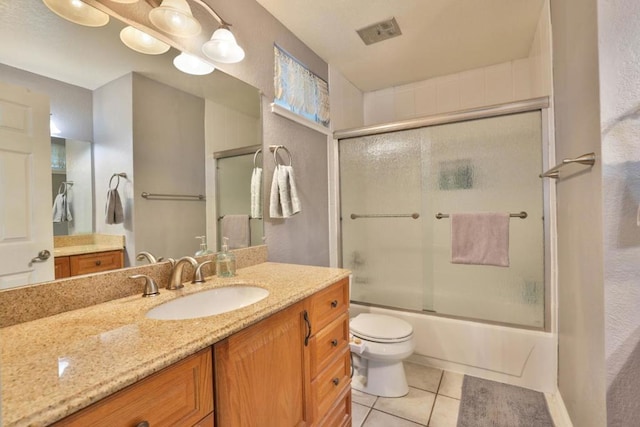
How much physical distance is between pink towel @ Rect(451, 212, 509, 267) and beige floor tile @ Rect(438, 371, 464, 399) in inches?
30.2

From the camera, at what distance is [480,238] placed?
2.02 metres

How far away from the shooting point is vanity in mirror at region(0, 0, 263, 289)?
880 mm

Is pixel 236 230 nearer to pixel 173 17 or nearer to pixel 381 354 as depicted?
pixel 173 17

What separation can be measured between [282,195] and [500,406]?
1725mm

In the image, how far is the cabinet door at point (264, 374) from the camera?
2.46 feet

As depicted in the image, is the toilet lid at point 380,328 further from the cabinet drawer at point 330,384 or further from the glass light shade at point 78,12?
the glass light shade at point 78,12

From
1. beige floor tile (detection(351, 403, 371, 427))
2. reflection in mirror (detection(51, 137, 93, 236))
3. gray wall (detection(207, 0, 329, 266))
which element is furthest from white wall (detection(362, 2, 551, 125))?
reflection in mirror (detection(51, 137, 93, 236))

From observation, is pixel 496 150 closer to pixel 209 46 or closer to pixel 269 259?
pixel 269 259

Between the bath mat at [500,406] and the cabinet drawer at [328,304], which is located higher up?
the cabinet drawer at [328,304]

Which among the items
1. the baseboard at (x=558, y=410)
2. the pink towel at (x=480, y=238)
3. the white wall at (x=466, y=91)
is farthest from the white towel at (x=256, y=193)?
the baseboard at (x=558, y=410)

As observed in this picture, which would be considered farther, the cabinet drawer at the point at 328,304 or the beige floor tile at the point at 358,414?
the beige floor tile at the point at 358,414

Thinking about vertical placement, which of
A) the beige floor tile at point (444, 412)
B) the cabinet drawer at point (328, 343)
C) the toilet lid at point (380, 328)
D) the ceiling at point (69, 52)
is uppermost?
the ceiling at point (69, 52)

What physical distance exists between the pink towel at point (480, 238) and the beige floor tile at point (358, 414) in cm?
114

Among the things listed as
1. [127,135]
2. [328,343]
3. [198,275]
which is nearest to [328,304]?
[328,343]
